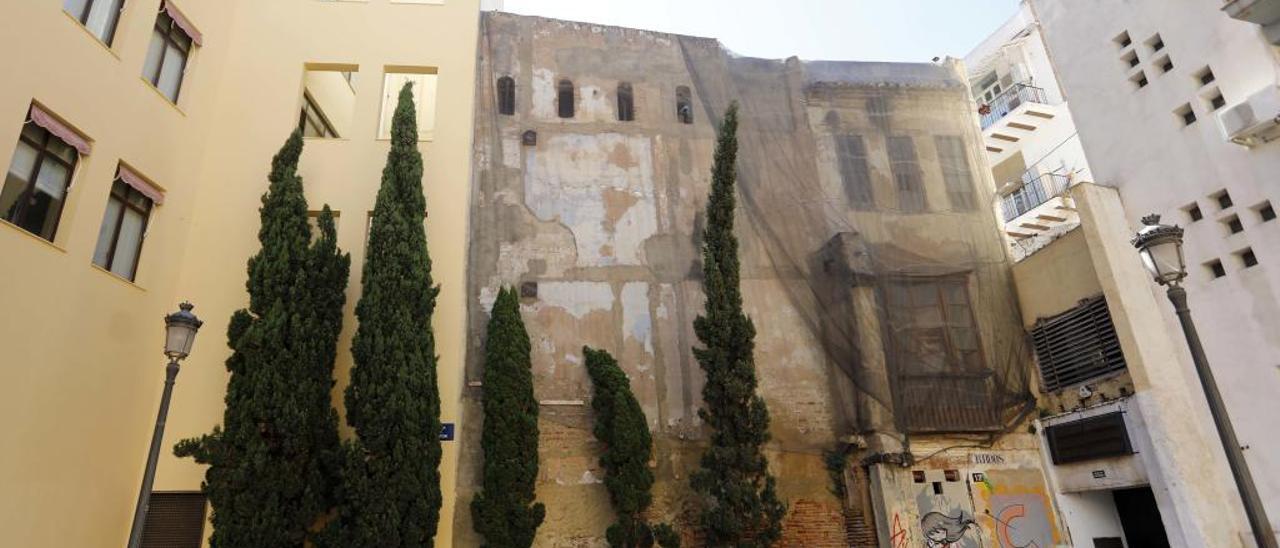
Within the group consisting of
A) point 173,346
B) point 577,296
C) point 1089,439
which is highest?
point 577,296

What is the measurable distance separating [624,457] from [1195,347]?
24.4 ft

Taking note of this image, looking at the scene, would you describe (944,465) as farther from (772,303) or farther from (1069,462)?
(772,303)

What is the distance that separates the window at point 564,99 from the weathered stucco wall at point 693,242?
0.44 feet

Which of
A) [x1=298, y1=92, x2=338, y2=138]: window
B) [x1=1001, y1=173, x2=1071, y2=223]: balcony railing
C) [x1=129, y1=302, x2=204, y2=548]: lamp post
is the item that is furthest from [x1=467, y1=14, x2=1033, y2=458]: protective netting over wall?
[x1=129, y1=302, x2=204, y2=548]: lamp post

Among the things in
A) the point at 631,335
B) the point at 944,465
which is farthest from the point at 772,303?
the point at 944,465

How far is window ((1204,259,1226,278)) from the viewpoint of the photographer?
1197 centimetres

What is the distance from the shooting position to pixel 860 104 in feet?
52.0

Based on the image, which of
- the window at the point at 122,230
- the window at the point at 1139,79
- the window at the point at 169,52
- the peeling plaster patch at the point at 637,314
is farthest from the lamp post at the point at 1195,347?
the window at the point at 169,52

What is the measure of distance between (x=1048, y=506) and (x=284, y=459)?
12165mm

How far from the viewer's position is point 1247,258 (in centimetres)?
1168

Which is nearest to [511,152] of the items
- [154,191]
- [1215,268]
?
[154,191]

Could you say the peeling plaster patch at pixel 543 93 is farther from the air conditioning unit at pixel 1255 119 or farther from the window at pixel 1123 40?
the air conditioning unit at pixel 1255 119


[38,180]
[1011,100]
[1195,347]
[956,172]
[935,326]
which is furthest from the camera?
[1011,100]

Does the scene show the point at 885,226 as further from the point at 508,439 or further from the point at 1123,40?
the point at 508,439
